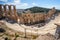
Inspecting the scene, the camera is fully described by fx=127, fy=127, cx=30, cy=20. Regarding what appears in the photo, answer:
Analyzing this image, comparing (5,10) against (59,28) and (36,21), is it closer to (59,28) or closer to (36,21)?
(36,21)

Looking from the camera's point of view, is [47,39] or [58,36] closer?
[58,36]

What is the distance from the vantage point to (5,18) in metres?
25.6

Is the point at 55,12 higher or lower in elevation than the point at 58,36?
lower

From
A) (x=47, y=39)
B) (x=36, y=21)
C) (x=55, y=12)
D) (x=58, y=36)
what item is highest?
(x=58, y=36)

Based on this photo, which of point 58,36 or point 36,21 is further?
point 36,21

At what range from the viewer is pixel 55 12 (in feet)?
101

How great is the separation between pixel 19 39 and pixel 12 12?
1568cm

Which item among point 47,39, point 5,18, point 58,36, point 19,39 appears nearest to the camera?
point 58,36

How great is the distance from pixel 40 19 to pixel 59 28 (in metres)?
24.8

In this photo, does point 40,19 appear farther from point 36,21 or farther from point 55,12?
point 55,12

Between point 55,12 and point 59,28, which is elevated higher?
point 59,28

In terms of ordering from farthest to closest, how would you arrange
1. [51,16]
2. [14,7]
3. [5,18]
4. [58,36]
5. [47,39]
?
1. [51,16]
2. [14,7]
3. [5,18]
4. [47,39]
5. [58,36]

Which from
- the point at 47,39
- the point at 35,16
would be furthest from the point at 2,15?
the point at 47,39

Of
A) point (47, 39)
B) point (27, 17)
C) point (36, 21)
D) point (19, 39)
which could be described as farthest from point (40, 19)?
point (47, 39)
